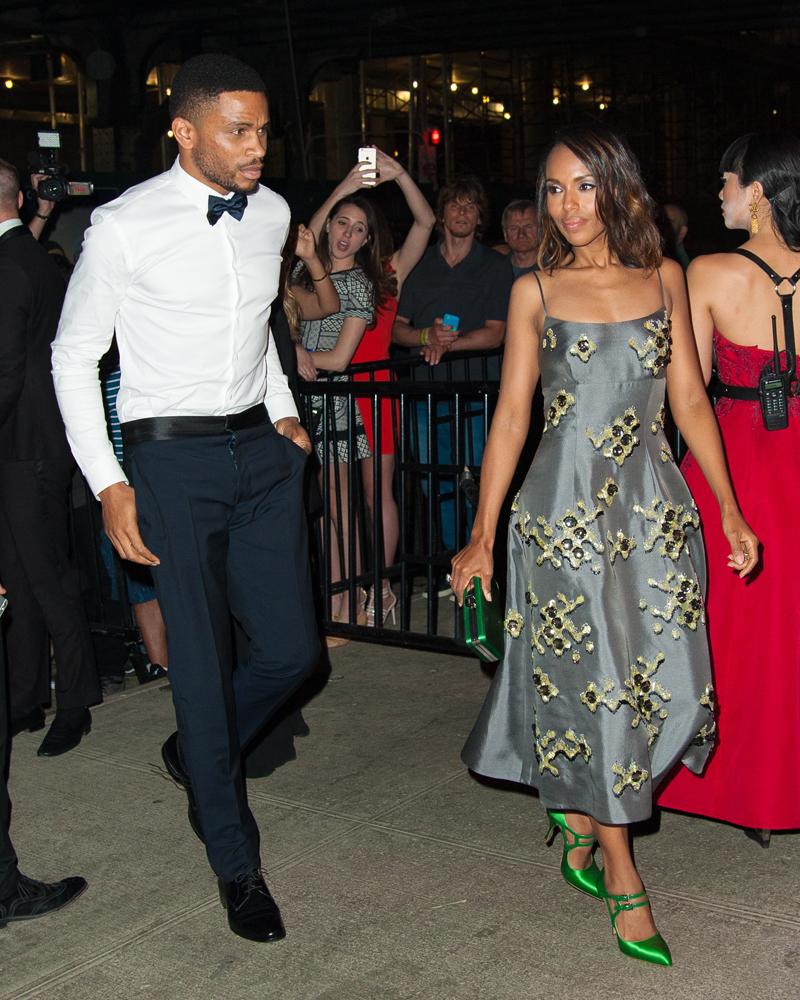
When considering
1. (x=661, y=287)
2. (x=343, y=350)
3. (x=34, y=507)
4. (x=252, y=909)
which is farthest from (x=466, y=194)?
(x=252, y=909)

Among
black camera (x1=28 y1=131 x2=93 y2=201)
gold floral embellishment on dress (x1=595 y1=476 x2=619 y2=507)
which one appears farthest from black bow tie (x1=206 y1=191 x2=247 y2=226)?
black camera (x1=28 y1=131 x2=93 y2=201)

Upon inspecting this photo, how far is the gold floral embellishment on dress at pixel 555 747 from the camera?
10.6 feet

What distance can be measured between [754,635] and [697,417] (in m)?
0.76

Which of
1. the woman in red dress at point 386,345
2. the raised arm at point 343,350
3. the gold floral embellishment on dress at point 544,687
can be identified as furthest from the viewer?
the woman in red dress at point 386,345

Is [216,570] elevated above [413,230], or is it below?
below

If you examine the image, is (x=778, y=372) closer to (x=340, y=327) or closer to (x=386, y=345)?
(x=340, y=327)

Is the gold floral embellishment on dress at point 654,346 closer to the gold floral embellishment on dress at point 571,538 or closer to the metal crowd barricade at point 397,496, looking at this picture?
the gold floral embellishment on dress at point 571,538

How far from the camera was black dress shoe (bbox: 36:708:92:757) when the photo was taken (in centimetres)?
482

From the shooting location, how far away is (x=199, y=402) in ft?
11.1

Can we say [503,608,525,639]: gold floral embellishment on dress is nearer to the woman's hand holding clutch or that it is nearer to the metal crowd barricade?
the woman's hand holding clutch

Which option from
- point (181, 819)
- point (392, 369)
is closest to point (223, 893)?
point (181, 819)

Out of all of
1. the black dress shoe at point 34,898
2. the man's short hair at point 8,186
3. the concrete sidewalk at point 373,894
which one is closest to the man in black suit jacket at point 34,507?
the man's short hair at point 8,186

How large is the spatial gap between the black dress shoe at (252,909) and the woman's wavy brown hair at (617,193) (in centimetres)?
191

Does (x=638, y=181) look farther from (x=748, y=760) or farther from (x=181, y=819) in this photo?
(x=181, y=819)
